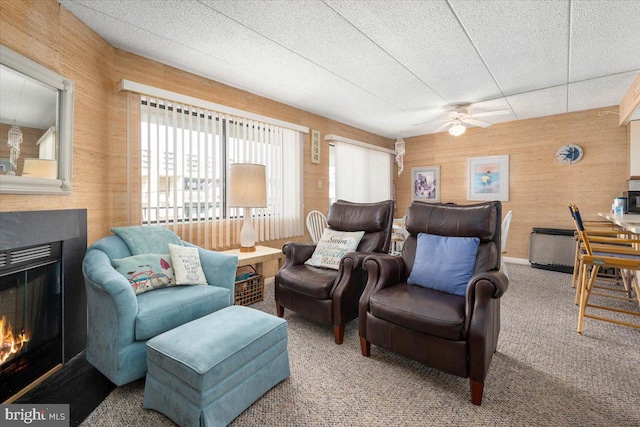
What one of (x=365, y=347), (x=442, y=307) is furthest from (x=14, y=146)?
(x=442, y=307)

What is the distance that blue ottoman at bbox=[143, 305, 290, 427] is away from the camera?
52.5 inches

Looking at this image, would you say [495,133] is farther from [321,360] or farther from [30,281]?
[30,281]

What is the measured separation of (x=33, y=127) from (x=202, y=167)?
4.80 feet

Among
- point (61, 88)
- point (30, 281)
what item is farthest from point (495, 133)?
point (30, 281)

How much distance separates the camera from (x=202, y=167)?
313 centimetres

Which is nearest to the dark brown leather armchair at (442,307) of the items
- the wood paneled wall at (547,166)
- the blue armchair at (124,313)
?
the blue armchair at (124,313)

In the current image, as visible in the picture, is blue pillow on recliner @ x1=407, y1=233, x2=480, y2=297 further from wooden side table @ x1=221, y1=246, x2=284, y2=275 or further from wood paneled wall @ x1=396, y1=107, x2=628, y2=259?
wood paneled wall @ x1=396, y1=107, x2=628, y2=259

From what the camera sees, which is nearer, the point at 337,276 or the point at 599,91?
the point at 337,276

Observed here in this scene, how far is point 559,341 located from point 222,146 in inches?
144

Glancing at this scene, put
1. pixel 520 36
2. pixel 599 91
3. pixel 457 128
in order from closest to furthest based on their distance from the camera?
1. pixel 520 36
2. pixel 599 91
3. pixel 457 128

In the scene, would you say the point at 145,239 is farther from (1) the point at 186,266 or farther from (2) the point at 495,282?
(2) the point at 495,282

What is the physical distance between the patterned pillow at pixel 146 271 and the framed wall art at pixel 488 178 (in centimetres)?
527

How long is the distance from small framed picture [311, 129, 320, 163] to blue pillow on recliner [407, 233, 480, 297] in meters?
2.65

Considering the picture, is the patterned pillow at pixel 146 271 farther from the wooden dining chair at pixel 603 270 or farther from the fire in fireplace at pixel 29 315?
the wooden dining chair at pixel 603 270
